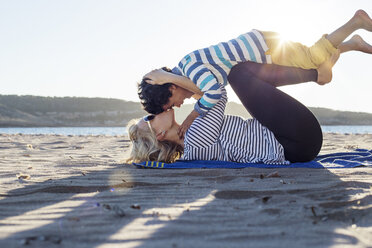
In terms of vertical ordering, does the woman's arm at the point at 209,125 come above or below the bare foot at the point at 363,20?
below

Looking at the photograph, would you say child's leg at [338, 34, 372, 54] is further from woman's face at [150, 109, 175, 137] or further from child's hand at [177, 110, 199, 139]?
woman's face at [150, 109, 175, 137]

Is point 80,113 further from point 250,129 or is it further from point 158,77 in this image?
point 250,129

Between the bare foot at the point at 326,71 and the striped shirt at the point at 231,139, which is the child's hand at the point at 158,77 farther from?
the bare foot at the point at 326,71

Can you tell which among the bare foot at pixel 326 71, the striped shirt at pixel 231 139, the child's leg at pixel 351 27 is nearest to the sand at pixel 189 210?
the striped shirt at pixel 231 139

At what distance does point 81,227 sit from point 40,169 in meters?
1.97

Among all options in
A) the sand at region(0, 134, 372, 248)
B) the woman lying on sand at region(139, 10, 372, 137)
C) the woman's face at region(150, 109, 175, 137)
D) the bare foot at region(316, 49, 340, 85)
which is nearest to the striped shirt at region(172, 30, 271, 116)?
the woman lying on sand at region(139, 10, 372, 137)

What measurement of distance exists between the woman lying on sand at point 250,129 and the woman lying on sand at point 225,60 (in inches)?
4.3

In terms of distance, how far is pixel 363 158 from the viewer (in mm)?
3607

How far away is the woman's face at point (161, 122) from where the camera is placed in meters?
3.65

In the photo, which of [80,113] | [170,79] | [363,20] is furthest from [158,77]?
[80,113]

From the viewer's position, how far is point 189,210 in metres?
1.70

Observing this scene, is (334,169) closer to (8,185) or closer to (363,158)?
(363,158)

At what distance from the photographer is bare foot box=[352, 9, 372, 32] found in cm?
337

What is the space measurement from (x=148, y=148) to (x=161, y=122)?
0.32 metres
